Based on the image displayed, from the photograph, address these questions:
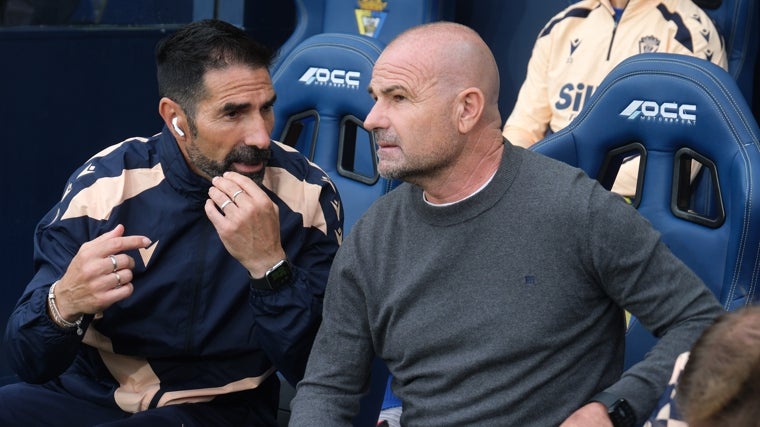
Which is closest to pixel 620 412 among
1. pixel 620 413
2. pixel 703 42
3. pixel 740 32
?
pixel 620 413

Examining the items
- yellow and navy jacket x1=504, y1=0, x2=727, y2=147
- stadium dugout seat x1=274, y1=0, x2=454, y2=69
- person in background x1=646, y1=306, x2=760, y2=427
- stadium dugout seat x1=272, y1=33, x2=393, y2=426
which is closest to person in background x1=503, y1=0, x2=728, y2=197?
yellow and navy jacket x1=504, y1=0, x2=727, y2=147

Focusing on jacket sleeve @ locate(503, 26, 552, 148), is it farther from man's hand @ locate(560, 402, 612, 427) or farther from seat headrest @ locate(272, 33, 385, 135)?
man's hand @ locate(560, 402, 612, 427)

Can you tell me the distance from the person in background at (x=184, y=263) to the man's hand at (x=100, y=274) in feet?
0.33

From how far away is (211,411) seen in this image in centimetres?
253

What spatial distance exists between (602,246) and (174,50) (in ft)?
3.65

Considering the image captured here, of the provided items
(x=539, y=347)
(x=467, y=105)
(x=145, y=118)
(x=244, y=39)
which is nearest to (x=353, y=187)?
(x=244, y=39)

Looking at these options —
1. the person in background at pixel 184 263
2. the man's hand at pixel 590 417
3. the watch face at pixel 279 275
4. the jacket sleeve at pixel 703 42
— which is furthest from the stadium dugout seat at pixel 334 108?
the man's hand at pixel 590 417

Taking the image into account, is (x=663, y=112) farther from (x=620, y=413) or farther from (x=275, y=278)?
(x=275, y=278)

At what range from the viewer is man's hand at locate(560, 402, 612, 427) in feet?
6.66

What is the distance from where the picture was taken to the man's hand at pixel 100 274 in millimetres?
2295

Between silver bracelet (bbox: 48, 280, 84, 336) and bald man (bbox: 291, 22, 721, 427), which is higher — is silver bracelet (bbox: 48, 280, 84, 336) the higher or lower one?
the lower one

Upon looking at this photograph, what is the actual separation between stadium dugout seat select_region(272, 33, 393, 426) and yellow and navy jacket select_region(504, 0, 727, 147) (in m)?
1.06

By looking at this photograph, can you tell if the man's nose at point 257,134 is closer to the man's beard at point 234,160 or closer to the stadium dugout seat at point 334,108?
the man's beard at point 234,160

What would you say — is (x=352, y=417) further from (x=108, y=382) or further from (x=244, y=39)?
(x=244, y=39)
